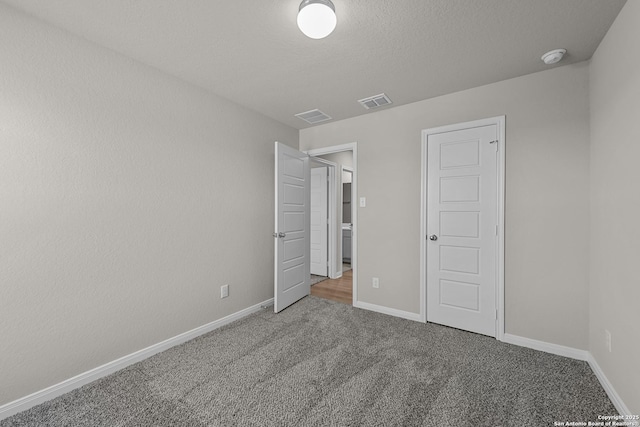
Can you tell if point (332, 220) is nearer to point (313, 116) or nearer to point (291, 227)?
point (291, 227)

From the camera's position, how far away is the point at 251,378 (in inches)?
78.6

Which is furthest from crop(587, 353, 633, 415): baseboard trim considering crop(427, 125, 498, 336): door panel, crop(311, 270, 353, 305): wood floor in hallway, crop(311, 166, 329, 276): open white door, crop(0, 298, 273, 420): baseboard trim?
crop(311, 166, 329, 276): open white door

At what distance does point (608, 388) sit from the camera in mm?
1793

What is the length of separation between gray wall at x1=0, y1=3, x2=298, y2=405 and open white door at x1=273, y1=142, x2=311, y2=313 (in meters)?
0.52

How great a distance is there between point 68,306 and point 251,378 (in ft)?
4.38

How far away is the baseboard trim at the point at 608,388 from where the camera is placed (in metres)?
1.61

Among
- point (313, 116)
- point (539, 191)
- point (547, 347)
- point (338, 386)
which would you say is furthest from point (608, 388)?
point (313, 116)

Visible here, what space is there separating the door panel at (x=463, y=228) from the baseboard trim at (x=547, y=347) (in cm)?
16

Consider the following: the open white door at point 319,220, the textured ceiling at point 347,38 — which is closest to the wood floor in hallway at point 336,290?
the open white door at point 319,220

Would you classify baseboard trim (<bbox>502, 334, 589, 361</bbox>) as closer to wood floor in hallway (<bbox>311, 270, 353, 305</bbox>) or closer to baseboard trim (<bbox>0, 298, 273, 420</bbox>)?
wood floor in hallway (<bbox>311, 270, 353, 305</bbox>)

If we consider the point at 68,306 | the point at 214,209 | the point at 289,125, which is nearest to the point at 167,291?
the point at 68,306

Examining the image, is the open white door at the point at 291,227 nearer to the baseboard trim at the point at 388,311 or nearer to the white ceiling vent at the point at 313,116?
the white ceiling vent at the point at 313,116

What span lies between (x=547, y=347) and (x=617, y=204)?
1353 millimetres

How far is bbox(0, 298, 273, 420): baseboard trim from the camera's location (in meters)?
1.68
